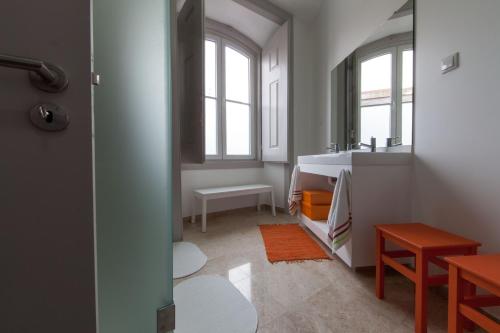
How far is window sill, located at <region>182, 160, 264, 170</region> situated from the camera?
2.62 metres

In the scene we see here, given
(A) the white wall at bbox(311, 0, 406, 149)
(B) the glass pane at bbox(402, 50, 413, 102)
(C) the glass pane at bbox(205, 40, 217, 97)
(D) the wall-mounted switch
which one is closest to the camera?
(D) the wall-mounted switch

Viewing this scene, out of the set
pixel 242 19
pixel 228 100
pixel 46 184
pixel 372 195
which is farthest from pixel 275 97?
pixel 46 184

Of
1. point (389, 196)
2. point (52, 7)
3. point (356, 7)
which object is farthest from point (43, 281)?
point (356, 7)

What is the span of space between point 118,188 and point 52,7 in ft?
1.45

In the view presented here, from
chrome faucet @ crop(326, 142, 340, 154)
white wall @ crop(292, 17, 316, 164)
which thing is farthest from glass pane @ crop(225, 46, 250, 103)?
chrome faucet @ crop(326, 142, 340, 154)

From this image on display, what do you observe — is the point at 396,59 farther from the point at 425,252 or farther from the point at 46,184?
the point at 46,184

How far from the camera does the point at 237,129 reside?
315 centimetres

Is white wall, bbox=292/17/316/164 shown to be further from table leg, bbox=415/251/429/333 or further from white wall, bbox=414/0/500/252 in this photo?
table leg, bbox=415/251/429/333

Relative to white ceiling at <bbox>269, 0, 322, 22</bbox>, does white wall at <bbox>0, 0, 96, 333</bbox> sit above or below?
below

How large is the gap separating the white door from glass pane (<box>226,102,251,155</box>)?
259mm

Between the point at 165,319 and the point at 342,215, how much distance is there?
1033 mm

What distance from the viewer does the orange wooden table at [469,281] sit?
0.63 m

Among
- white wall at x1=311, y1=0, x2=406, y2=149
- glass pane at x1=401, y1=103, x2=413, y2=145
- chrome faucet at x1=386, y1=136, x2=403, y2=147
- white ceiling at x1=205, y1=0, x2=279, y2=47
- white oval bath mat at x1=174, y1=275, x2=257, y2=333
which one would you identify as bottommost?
white oval bath mat at x1=174, y1=275, x2=257, y2=333

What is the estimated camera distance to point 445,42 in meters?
1.12
